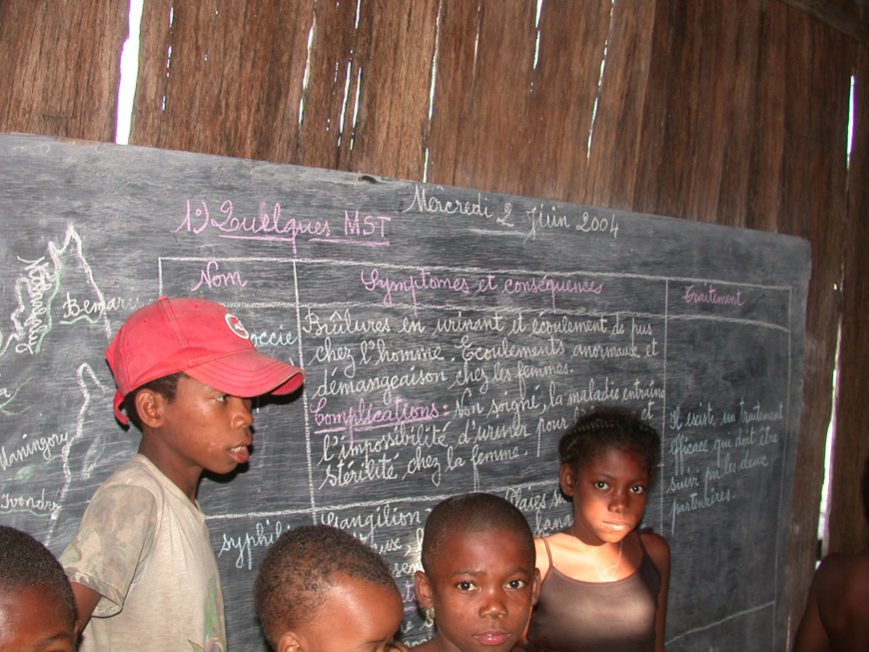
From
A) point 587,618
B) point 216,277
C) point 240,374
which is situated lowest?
point 587,618

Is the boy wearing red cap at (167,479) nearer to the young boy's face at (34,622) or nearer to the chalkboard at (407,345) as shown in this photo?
the chalkboard at (407,345)

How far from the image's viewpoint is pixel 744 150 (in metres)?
4.07

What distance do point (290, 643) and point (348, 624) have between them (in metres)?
0.11

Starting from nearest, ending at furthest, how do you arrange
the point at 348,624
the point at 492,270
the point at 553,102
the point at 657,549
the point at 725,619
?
1. the point at 348,624
2. the point at 657,549
3. the point at 492,270
4. the point at 553,102
5. the point at 725,619

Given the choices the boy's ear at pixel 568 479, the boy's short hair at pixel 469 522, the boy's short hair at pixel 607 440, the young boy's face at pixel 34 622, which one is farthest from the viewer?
the boy's ear at pixel 568 479

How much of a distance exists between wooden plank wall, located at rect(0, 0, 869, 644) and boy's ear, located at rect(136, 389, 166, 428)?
2.38 feet

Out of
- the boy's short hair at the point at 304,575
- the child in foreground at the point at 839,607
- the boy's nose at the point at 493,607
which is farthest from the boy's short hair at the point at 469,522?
the child in foreground at the point at 839,607

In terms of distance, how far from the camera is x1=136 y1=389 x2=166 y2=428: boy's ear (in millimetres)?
1987

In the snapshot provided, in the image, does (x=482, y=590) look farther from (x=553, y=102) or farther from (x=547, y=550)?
(x=553, y=102)

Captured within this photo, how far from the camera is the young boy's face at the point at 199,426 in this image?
1986mm

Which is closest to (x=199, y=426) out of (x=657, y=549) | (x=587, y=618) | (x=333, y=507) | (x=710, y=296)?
(x=333, y=507)

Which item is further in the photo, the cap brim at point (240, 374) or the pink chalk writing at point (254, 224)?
the pink chalk writing at point (254, 224)

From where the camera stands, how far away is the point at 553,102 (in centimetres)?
332

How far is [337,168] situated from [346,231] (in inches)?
8.1
